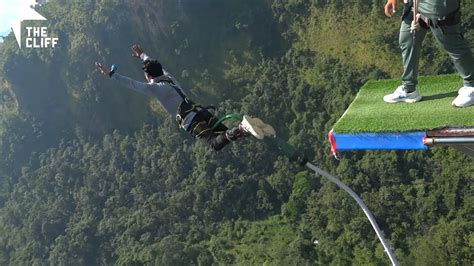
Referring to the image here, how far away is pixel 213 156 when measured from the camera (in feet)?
135

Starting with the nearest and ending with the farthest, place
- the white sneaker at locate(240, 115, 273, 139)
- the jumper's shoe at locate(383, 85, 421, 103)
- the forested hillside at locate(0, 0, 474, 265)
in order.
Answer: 1. the white sneaker at locate(240, 115, 273, 139)
2. the jumper's shoe at locate(383, 85, 421, 103)
3. the forested hillside at locate(0, 0, 474, 265)

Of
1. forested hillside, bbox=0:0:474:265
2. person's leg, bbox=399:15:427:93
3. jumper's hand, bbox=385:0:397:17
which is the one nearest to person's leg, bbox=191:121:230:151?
person's leg, bbox=399:15:427:93

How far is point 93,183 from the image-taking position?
151 feet

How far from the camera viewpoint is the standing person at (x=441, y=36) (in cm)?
429

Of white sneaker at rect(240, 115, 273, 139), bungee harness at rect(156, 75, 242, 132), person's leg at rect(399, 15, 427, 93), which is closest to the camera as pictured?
white sneaker at rect(240, 115, 273, 139)

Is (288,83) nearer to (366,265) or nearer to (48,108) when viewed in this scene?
(366,265)

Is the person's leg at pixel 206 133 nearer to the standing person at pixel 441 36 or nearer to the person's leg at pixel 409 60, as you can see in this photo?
the person's leg at pixel 409 60

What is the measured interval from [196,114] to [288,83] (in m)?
35.2

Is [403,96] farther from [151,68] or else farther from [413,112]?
[151,68]

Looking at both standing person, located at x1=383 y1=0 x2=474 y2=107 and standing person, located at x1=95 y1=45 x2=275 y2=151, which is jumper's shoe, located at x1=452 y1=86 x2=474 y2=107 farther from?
standing person, located at x1=95 y1=45 x2=275 y2=151

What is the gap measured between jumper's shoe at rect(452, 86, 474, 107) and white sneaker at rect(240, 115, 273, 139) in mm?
1793

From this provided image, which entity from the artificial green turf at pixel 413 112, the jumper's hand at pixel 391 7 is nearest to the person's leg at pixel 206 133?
the artificial green turf at pixel 413 112

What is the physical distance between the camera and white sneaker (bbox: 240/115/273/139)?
4105 millimetres

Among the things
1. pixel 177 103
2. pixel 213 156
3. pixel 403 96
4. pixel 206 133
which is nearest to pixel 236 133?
pixel 206 133
